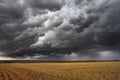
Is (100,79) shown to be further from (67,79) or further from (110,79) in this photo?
(67,79)

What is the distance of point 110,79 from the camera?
18.4m

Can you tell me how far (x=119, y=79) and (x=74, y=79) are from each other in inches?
156

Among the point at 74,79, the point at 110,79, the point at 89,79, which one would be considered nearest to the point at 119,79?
the point at 110,79

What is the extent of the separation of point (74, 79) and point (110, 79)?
126 inches

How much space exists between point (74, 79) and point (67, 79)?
0.64 m

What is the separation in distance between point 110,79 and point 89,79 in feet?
6.06

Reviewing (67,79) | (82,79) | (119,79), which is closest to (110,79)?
(119,79)

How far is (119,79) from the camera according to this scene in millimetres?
18141

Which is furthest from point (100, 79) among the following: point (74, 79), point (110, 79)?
point (74, 79)

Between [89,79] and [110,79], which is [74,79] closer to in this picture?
[89,79]

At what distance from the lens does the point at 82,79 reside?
61.6 ft

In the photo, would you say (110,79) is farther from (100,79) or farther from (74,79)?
(74,79)

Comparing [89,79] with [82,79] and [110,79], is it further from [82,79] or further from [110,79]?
[110,79]

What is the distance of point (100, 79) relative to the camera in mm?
18422
